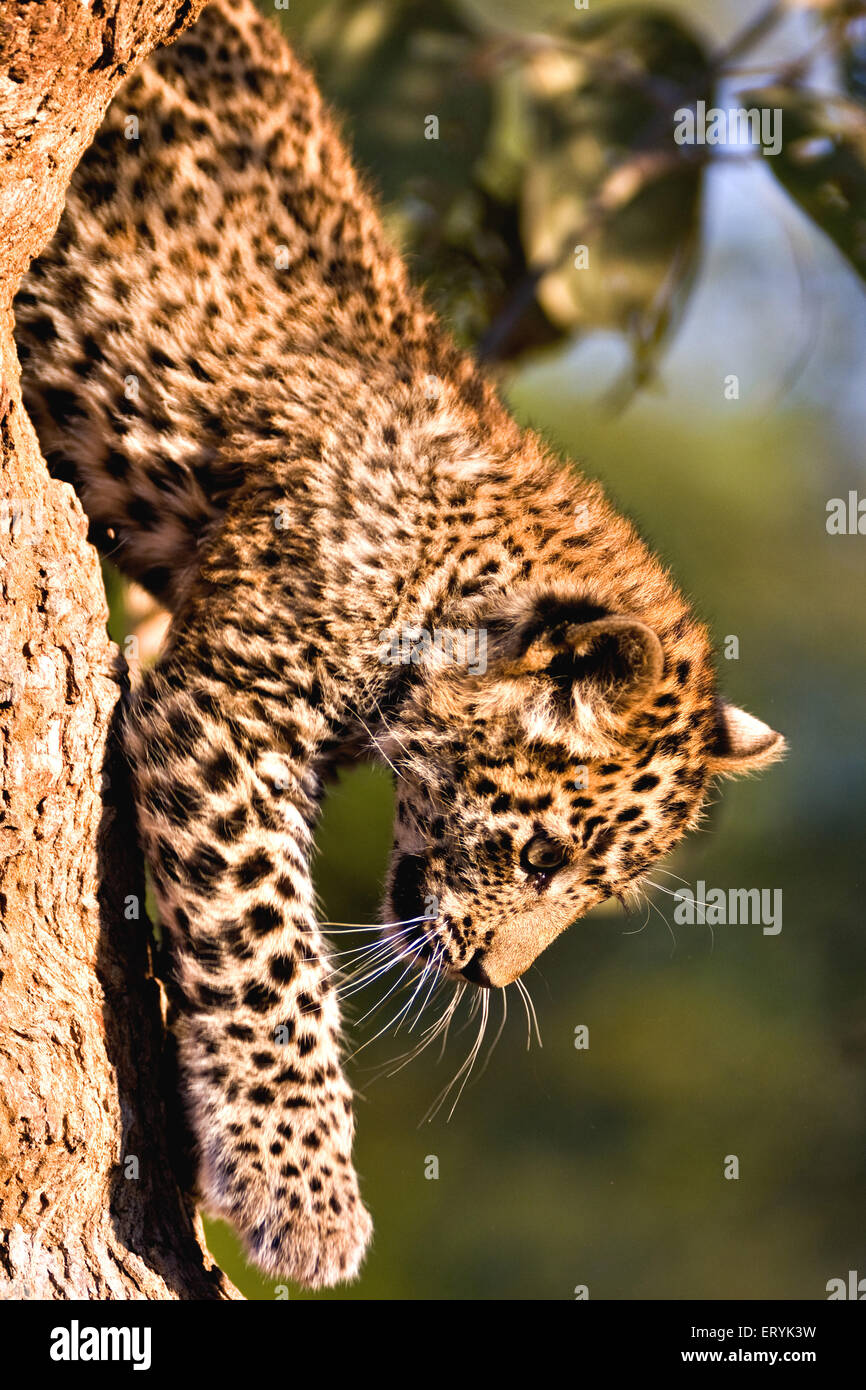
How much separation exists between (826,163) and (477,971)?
4.46m

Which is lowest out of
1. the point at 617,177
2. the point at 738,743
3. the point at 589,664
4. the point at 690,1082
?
the point at 690,1082

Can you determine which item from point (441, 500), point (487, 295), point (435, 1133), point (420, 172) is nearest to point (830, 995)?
point (435, 1133)

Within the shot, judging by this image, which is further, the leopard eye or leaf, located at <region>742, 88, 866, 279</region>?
leaf, located at <region>742, 88, 866, 279</region>

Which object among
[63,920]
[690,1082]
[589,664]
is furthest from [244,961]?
[690,1082]

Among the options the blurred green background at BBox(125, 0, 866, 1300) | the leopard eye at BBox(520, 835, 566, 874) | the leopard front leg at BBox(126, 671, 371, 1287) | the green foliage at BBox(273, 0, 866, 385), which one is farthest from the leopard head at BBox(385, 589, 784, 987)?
the blurred green background at BBox(125, 0, 866, 1300)

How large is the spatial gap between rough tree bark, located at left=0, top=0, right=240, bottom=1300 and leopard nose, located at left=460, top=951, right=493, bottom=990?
111 centimetres

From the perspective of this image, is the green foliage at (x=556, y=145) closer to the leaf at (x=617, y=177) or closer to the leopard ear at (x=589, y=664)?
the leaf at (x=617, y=177)

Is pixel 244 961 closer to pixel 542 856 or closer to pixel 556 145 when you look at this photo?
pixel 542 856

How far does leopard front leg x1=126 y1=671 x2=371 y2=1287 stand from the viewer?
13.6 ft

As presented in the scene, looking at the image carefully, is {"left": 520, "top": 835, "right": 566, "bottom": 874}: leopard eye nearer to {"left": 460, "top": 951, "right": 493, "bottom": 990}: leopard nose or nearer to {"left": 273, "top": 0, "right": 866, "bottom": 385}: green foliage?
{"left": 460, "top": 951, "right": 493, "bottom": 990}: leopard nose

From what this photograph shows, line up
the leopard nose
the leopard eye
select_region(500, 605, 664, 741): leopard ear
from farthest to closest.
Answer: the leopard nose → the leopard eye → select_region(500, 605, 664, 741): leopard ear

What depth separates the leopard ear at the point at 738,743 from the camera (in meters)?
4.96

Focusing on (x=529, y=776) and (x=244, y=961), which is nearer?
(x=244, y=961)

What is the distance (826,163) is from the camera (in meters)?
6.98
